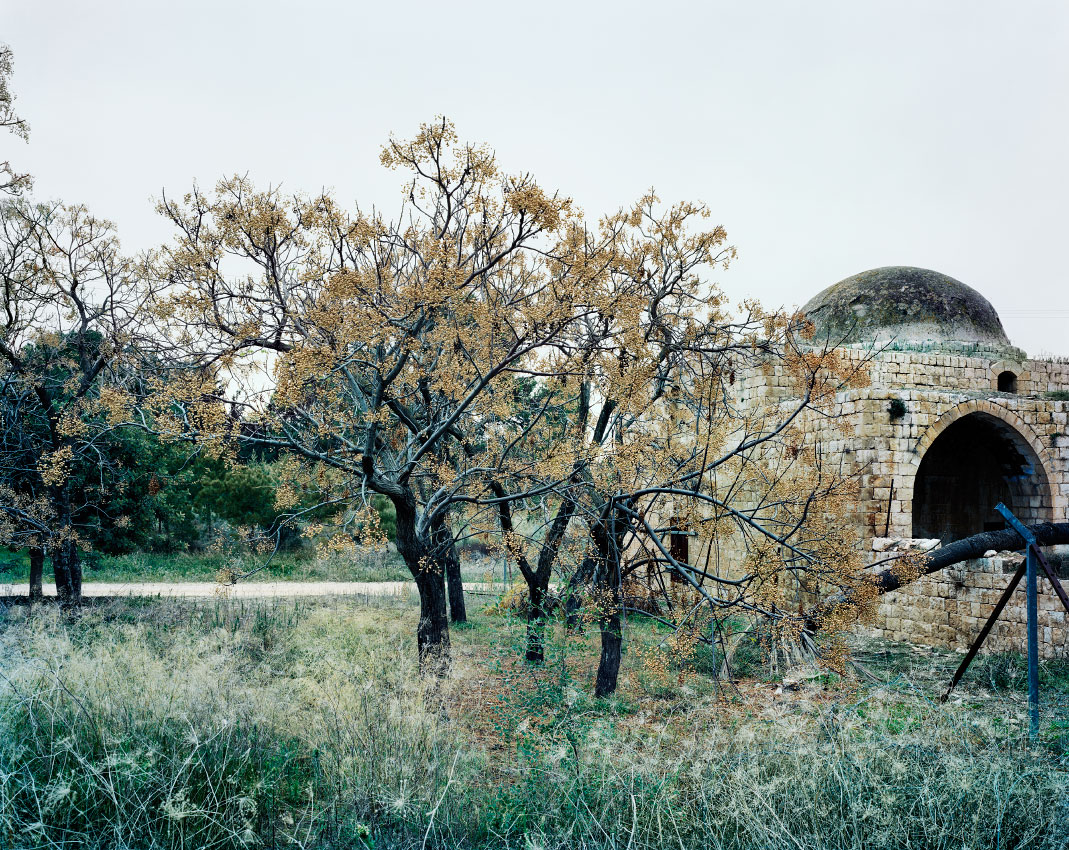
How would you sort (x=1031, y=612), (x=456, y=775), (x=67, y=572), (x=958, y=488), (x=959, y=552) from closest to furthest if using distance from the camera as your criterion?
1. (x=456, y=775)
2. (x=1031, y=612)
3. (x=959, y=552)
4. (x=67, y=572)
5. (x=958, y=488)

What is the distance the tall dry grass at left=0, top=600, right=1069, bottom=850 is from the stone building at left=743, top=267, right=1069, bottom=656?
5.14 m

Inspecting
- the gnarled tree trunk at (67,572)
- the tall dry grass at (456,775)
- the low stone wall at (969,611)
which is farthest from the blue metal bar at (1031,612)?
the gnarled tree trunk at (67,572)

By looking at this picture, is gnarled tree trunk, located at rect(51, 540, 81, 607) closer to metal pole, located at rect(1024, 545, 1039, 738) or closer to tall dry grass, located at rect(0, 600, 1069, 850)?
tall dry grass, located at rect(0, 600, 1069, 850)

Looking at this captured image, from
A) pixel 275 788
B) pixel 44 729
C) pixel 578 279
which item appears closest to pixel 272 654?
pixel 44 729

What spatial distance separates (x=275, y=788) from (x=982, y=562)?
9.44 meters

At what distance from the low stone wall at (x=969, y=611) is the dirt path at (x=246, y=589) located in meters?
8.31

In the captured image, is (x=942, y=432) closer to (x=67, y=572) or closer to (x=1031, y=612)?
(x=1031, y=612)

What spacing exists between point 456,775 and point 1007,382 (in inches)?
593

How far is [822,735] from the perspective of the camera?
4773 mm

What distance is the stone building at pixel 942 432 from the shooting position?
403 inches

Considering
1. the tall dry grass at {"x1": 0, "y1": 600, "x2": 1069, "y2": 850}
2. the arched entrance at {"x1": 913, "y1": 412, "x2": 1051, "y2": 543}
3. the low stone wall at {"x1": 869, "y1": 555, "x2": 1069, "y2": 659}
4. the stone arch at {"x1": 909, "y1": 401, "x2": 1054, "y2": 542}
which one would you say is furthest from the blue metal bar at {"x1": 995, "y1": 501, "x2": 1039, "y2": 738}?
the arched entrance at {"x1": 913, "y1": 412, "x2": 1051, "y2": 543}

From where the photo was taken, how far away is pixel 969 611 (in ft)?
32.7

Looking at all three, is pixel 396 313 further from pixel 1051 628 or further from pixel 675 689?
pixel 1051 628

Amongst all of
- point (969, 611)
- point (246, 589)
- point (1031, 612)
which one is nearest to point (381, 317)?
point (1031, 612)
